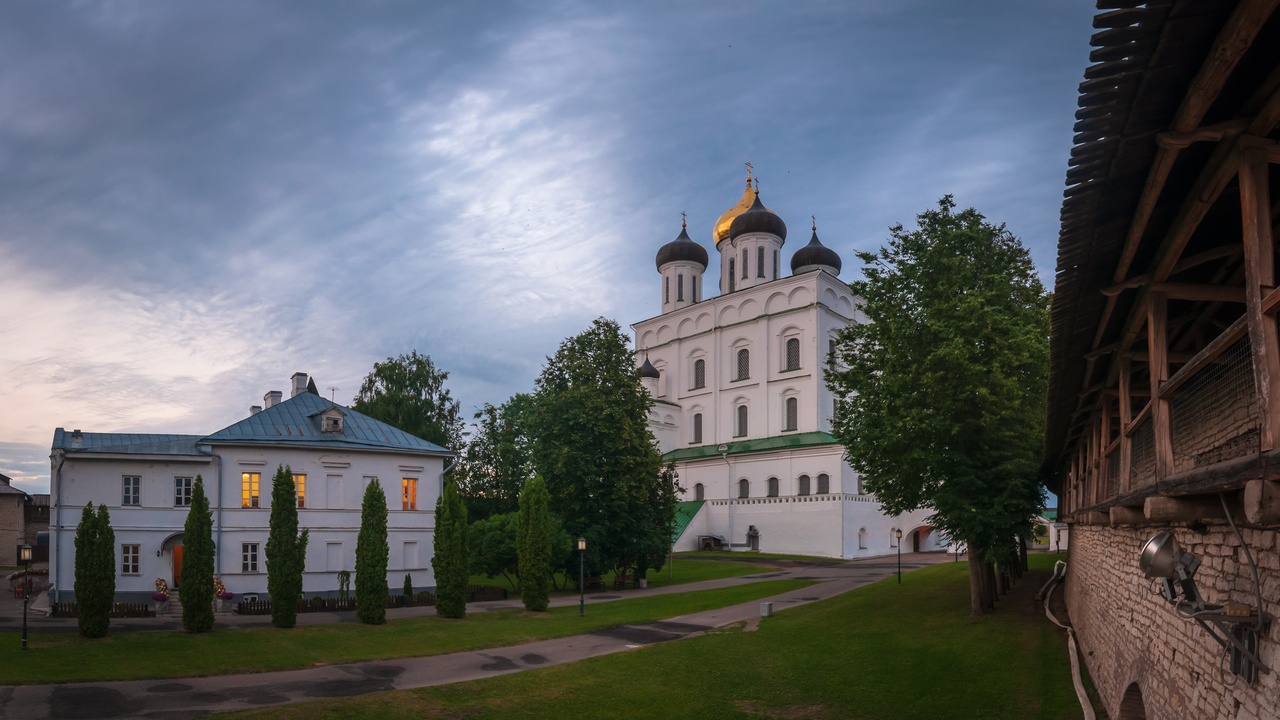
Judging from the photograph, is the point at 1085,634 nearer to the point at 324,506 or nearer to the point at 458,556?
the point at 458,556

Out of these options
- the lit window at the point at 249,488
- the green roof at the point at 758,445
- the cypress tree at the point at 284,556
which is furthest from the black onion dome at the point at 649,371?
the cypress tree at the point at 284,556

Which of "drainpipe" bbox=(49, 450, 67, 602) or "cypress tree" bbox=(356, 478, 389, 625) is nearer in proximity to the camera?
"cypress tree" bbox=(356, 478, 389, 625)

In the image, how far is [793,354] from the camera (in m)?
60.1

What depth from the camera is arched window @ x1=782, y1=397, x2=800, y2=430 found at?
59.2 m

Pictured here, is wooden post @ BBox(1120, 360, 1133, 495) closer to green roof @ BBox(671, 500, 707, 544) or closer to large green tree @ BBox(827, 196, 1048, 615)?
large green tree @ BBox(827, 196, 1048, 615)

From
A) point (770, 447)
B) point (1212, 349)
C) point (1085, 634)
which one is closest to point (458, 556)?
point (1085, 634)

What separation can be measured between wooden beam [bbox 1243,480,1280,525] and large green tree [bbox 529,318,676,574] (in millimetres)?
32545

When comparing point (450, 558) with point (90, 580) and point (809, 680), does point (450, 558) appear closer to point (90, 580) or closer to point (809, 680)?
point (90, 580)

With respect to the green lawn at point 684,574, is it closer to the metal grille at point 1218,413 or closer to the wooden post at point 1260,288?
the metal grille at point 1218,413

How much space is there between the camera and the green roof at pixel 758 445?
56.5 m

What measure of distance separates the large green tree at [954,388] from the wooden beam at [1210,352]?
13809 mm

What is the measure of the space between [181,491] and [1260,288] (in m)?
33.8

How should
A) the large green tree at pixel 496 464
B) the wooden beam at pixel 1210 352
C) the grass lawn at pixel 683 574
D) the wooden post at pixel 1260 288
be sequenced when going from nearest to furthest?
the wooden post at pixel 1260 288 < the wooden beam at pixel 1210 352 < the grass lawn at pixel 683 574 < the large green tree at pixel 496 464

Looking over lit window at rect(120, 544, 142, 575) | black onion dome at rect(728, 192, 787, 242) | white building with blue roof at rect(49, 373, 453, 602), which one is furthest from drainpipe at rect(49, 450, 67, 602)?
black onion dome at rect(728, 192, 787, 242)
